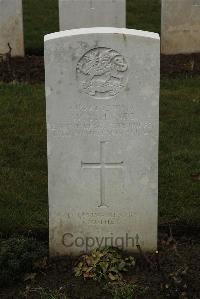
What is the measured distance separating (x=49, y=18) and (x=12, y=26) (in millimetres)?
2167

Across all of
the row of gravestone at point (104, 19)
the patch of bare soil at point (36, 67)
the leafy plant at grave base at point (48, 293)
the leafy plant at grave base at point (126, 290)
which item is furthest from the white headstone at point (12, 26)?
the leafy plant at grave base at point (126, 290)

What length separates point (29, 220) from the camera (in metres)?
5.44

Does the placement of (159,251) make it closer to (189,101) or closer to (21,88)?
(189,101)

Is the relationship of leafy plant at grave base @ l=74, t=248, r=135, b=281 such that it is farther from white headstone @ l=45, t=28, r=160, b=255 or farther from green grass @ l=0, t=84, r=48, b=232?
green grass @ l=0, t=84, r=48, b=232

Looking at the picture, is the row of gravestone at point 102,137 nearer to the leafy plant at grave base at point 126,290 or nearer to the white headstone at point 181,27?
the leafy plant at grave base at point 126,290

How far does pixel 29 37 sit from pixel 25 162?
554 centimetres

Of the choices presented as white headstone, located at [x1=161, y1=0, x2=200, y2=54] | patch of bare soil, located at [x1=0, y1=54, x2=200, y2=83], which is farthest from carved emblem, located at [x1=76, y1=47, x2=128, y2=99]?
white headstone, located at [x1=161, y1=0, x2=200, y2=54]

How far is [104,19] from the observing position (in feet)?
34.6

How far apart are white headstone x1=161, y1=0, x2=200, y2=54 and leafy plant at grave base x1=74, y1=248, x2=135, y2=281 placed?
6.86m

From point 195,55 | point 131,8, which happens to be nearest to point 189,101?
point 195,55

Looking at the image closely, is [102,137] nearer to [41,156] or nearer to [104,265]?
[104,265]

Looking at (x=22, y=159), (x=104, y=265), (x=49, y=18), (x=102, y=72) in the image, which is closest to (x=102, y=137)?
(x=102, y=72)

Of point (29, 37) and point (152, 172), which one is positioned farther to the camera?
point (29, 37)

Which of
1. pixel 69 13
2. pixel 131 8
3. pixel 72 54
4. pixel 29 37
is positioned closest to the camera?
pixel 72 54
